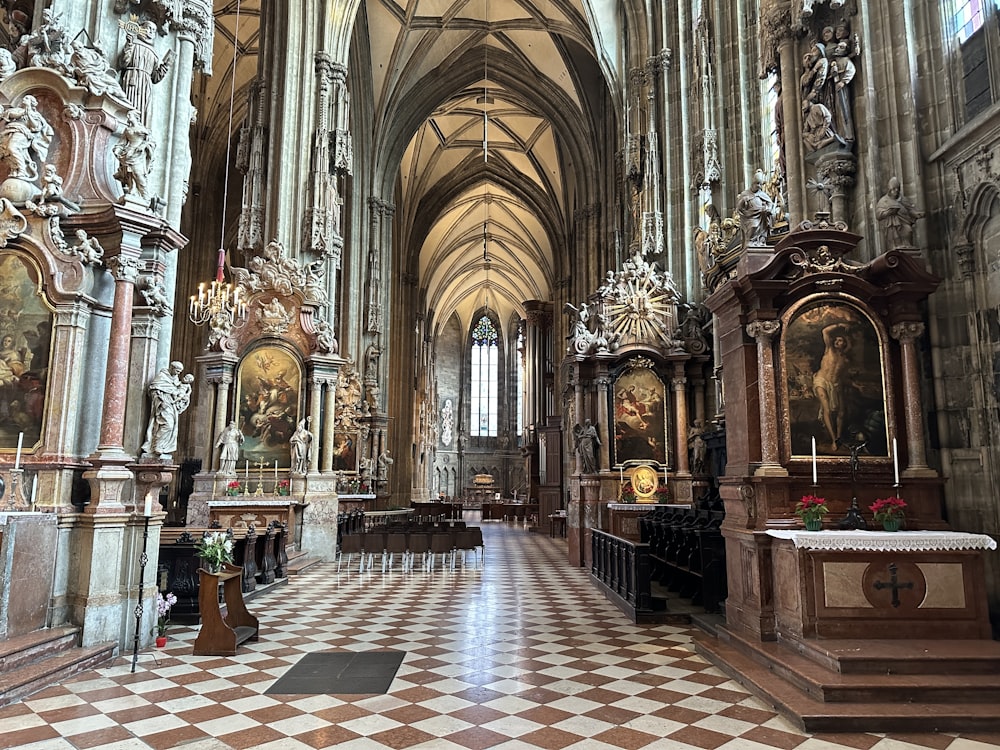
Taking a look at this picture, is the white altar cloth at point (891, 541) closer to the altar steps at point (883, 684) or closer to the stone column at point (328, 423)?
the altar steps at point (883, 684)

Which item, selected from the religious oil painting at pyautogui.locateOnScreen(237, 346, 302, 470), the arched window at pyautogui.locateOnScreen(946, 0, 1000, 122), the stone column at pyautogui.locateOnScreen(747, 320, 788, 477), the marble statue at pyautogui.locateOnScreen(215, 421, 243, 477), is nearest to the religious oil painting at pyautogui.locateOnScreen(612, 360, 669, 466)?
the religious oil painting at pyautogui.locateOnScreen(237, 346, 302, 470)

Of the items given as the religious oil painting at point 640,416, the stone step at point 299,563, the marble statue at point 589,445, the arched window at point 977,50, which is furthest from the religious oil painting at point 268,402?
the arched window at point 977,50

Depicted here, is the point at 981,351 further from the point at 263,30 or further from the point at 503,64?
the point at 503,64

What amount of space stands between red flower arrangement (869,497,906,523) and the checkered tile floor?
6.41ft

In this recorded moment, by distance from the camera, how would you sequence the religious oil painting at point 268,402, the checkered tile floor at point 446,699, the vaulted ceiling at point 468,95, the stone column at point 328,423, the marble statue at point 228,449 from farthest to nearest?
1. the vaulted ceiling at point 468,95
2. the stone column at point 328,423
3. the religious oil painting at point 268,402
4. the marble statue at point 228,449
5. the checkered tile floor at point 446,699

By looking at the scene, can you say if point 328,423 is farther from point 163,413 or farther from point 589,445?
point 163,413

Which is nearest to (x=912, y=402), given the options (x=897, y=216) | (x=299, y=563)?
(x=897, y=216)

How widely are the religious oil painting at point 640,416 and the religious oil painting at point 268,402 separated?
7.05m

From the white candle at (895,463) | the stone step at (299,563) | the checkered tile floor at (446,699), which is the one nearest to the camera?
the checkered tile floor at (446,699)

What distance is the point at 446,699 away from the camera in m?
5.11

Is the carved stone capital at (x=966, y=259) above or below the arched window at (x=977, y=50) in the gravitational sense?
below

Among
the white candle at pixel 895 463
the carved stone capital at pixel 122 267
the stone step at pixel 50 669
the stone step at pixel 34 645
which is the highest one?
the carved stone capital at pixel 122 267

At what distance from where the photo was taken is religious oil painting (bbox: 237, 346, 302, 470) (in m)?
15.1

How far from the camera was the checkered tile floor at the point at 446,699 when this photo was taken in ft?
13.9
